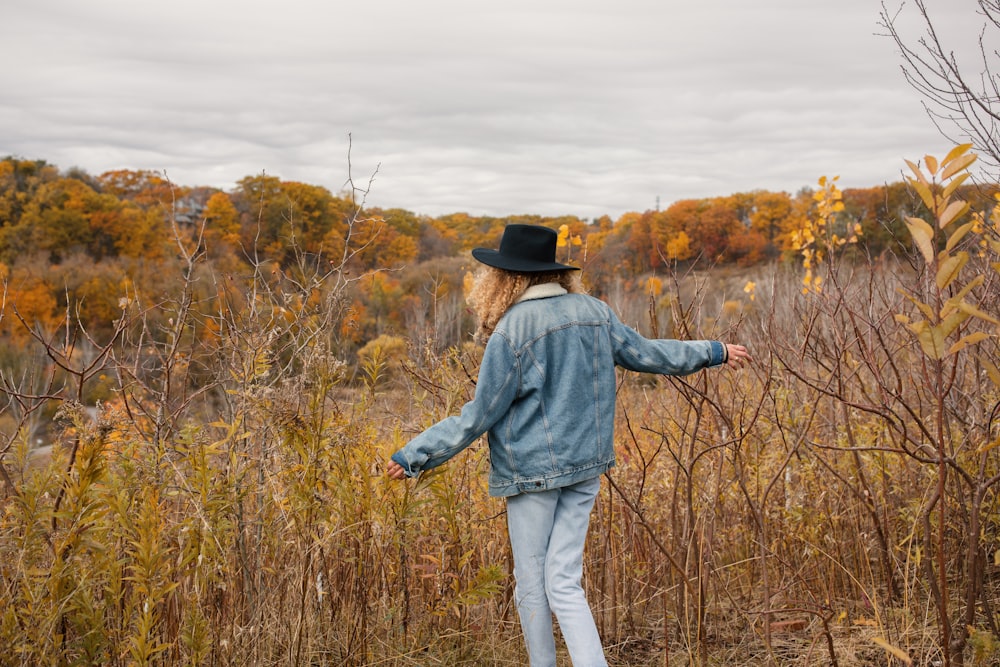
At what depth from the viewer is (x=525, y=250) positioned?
8.80 feet

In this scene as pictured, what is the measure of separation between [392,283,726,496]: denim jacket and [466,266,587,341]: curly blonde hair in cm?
6

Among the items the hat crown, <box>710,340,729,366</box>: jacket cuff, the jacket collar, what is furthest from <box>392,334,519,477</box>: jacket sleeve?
<box>710,340,729,366</box>: jacket cuff

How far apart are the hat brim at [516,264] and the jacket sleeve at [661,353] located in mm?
263

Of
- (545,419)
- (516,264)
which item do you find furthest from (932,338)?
(516,264)

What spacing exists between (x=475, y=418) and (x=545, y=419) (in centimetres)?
23

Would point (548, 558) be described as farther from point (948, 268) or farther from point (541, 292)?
point (948, 268)

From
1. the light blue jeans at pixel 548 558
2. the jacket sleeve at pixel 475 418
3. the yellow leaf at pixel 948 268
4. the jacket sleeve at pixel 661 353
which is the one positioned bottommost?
the light blue jeans at pixel 548 558

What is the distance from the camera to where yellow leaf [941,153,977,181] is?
1886mm

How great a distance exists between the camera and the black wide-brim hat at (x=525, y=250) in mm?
2666

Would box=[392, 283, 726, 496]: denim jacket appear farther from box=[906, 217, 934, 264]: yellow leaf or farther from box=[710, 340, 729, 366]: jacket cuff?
box=[906, 217, 934, 264]: yellow leaf

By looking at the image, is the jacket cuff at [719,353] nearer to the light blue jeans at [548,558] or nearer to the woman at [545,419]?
the woman at [545,419]

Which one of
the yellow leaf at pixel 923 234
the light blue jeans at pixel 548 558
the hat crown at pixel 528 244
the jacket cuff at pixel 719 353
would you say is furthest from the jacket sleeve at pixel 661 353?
the yellow leaf at pixel 923 234

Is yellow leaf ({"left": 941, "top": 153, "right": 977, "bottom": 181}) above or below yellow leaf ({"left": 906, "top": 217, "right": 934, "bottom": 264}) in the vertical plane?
above

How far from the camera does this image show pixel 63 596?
2418mm
